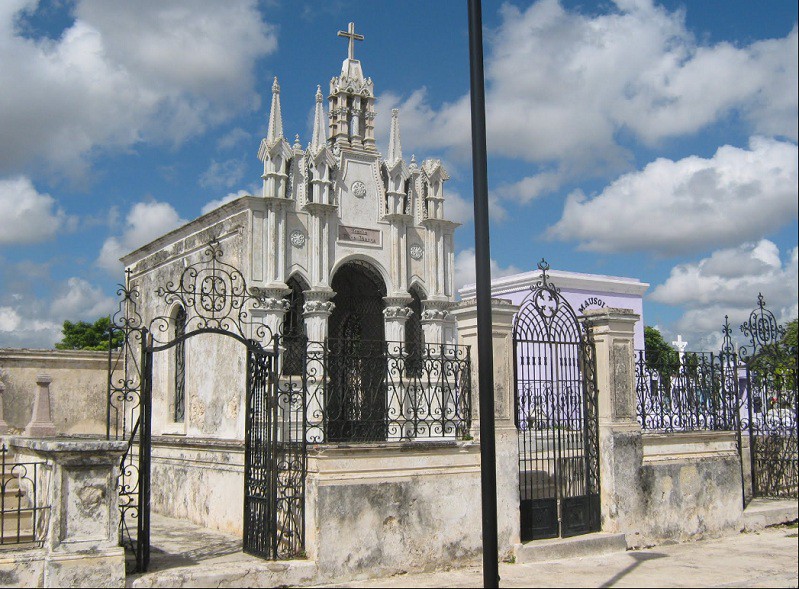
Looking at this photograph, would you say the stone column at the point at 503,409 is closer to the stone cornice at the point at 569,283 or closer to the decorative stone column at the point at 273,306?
the decorative stone column at the point at 273,306

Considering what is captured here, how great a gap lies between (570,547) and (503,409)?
2007 millimetres

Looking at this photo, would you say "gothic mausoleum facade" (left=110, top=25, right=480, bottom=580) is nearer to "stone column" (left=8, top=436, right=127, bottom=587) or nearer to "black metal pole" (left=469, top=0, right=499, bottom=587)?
"stone column" (left=8, top=436, right=127, bottom=587)

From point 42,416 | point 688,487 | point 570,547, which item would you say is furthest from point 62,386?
point 688,487

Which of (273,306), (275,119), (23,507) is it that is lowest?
(23,507)

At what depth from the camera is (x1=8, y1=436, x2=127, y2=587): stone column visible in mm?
8547

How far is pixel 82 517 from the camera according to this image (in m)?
8.70

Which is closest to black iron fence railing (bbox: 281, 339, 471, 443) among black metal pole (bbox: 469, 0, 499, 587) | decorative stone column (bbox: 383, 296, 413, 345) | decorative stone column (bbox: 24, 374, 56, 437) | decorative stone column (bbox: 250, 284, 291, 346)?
black metal pole (bbox: 469, 0, 499, 587)

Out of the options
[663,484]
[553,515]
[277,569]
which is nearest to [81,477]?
[277,569]

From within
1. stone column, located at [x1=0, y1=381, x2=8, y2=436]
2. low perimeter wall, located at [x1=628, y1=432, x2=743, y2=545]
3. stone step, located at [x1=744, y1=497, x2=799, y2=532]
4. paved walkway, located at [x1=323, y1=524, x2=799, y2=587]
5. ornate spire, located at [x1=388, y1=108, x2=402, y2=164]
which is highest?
ornate spire, located at [x1=388, y1=108, x2=402, y2=164]

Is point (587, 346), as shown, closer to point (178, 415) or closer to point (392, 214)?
point (392, 214)

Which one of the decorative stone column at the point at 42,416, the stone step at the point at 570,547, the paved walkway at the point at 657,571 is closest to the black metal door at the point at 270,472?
the paved walkway at the point at 657,571

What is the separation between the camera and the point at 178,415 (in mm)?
16625

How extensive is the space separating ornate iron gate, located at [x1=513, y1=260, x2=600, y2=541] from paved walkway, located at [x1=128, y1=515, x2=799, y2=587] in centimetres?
63

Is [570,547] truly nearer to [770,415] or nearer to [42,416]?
[770,415]
